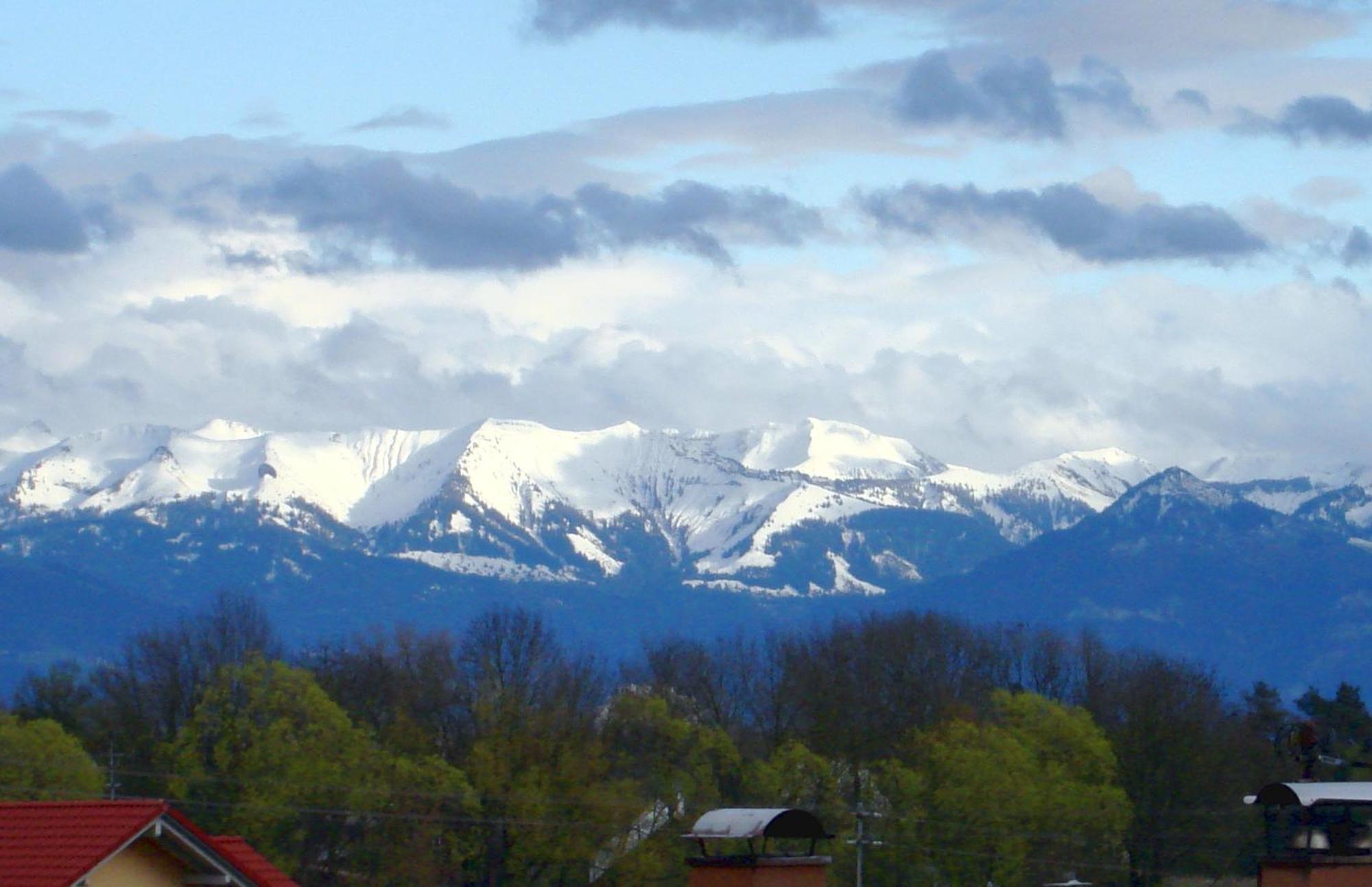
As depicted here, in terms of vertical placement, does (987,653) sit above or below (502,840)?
above

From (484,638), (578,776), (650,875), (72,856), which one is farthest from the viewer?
(484,638)

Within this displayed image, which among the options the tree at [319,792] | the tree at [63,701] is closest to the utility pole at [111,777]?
the tree at [319,792]

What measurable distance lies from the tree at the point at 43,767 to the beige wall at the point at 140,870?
5769 centimetres

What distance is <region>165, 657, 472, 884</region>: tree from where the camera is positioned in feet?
283

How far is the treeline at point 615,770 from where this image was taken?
8681cm

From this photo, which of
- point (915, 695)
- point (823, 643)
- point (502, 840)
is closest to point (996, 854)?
point (502, 840)

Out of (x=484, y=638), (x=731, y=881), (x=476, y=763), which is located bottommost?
(x=731, y=881)

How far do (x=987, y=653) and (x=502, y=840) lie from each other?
63394 mm

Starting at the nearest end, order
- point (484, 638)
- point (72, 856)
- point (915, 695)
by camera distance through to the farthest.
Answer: point (72, 856) < point (915, 695) < point (484, 638)

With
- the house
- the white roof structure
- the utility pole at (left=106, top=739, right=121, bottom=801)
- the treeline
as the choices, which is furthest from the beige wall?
the utility pole at (left=106, top=739, right=121, bottom=801)

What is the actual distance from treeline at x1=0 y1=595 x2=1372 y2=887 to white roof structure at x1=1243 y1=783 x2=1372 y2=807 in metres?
50.1

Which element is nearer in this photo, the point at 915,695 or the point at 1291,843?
the point at 1291,843

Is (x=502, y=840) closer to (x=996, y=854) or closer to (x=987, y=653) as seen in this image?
(x=996, y=854)

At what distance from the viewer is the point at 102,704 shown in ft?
373
